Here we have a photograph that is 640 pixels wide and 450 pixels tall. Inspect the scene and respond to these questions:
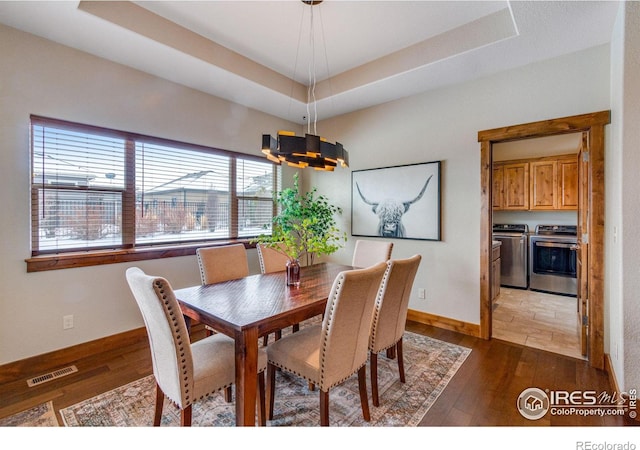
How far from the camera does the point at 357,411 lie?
6.30 feet

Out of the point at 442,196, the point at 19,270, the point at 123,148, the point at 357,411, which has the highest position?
the point at 123,148

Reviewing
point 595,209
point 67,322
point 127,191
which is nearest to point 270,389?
point 67,322

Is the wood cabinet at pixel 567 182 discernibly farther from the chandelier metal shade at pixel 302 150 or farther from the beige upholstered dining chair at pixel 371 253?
the chandelier metal shade at pixel 302 150

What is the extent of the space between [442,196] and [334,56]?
1933mm

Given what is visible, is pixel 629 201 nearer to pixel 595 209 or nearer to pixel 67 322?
pixel 595 209

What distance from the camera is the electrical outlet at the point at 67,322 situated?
99.1 inches

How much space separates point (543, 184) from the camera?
493 centimetres

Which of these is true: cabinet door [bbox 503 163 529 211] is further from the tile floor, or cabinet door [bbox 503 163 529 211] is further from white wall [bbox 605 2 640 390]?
white wall [bbox 605 2 640 390]

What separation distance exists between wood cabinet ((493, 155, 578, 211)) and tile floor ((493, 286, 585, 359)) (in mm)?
1501

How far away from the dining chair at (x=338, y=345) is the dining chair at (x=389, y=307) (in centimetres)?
18

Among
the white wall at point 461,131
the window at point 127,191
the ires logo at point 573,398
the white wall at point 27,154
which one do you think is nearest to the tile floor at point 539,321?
the white wall at point 461,131

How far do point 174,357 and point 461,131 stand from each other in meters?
3.32
